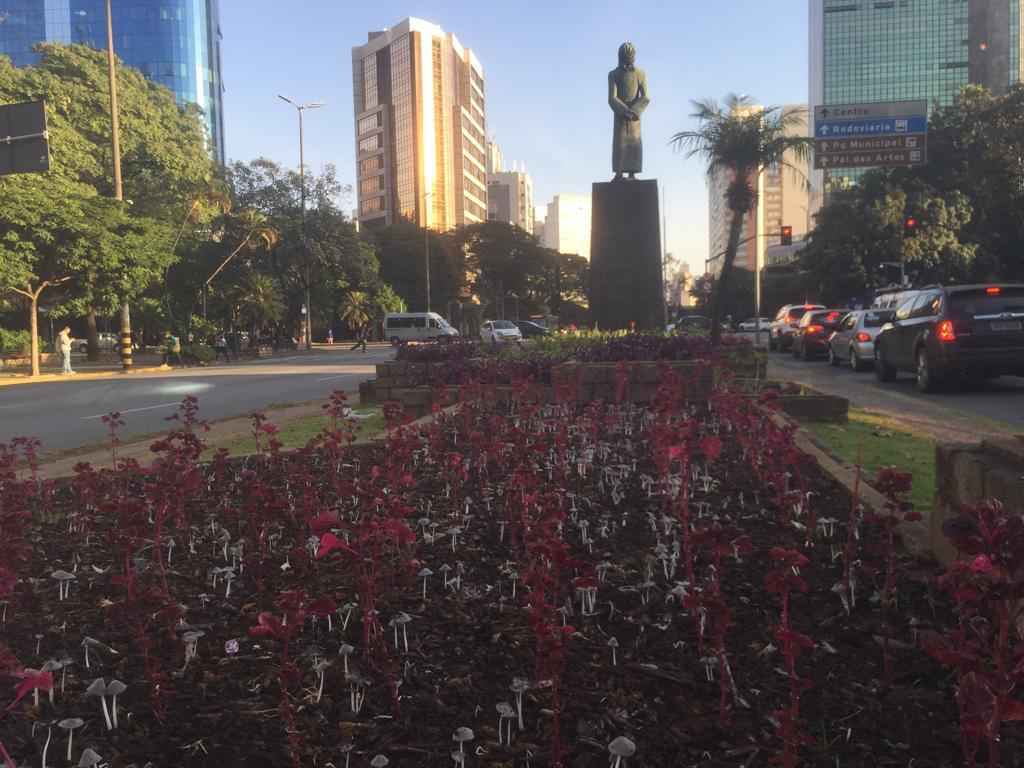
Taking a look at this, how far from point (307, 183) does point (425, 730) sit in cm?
4942

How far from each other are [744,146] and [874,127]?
13.8 ft

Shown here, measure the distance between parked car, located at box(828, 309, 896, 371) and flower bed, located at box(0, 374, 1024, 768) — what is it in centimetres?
1537

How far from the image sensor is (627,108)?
20000 mm

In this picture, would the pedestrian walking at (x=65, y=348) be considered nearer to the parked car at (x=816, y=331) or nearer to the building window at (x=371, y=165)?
the parked car at (x=816, y=331)

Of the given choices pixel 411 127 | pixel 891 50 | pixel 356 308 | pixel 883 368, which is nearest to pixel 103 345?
pixel 356 308

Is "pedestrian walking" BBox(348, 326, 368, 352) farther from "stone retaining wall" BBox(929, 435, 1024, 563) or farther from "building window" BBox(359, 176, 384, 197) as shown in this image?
"building window" BBox(359, 176, 384, 197)

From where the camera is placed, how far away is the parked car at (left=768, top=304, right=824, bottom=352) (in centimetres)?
2867

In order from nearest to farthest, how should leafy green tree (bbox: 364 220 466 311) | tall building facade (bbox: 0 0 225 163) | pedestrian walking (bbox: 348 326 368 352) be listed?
pedestrian walking (bbox: 348 326 368 352), leafy green tree (bbox: 364 220 466 311), tall building facade (bbox: 0 0 225 163)

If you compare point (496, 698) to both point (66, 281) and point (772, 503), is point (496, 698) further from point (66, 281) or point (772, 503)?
point (66, 281)

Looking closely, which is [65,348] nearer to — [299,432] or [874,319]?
[299,432]

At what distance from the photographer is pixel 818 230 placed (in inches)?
1714

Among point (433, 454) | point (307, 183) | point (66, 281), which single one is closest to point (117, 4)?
point (307, 183)

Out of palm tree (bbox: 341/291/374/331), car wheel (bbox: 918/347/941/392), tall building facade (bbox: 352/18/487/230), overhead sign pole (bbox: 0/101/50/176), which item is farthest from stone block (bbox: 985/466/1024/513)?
tall building facade (bbox: 352/18/487/230)

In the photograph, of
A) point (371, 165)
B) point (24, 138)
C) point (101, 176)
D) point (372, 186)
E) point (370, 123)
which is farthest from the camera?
point (370, 123)
